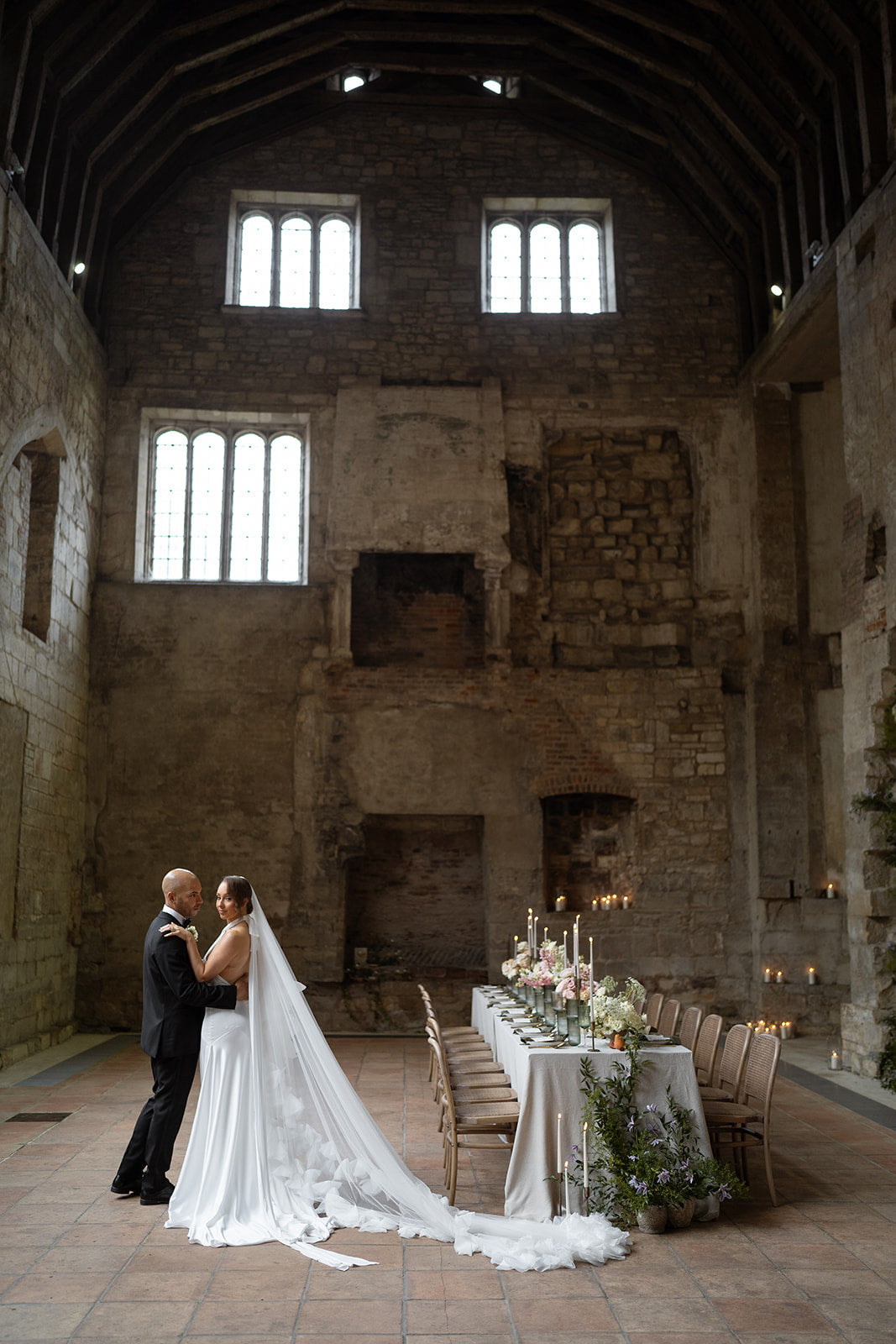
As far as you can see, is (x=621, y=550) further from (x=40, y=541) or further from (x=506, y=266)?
(x=40, y=541)

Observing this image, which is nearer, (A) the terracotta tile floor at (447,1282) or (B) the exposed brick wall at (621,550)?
(A) the terracotta tile floor at (447,1282)

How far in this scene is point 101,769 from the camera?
11008mm

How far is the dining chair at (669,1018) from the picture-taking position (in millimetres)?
6611

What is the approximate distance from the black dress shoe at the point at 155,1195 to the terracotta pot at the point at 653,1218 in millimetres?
2029

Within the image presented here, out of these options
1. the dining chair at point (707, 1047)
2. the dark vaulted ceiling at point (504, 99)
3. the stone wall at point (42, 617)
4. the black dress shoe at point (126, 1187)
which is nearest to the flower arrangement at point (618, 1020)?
the dining chair at point (707, 1047)

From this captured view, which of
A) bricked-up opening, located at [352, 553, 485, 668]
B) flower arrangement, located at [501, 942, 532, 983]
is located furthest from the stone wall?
flower arrangement, located at [501, 942, 532, 983]

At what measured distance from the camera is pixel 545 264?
1235 centimetres

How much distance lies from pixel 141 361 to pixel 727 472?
248 inches

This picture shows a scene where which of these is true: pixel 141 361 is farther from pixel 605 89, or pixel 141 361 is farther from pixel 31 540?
pixel 605 89

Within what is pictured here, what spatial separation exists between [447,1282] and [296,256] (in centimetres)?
1079

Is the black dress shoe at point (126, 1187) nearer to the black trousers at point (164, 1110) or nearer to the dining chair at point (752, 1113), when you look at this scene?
the black trousers at point (164, 1110)

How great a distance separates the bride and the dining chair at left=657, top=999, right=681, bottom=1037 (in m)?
2.18

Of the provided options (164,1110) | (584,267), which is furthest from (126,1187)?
(584,267)

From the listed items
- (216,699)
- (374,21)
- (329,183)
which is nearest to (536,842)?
(216,699)
